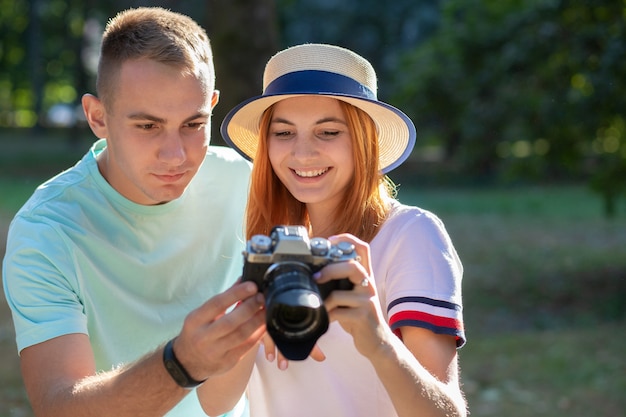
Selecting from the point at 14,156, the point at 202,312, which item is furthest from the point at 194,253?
the point at 14,156

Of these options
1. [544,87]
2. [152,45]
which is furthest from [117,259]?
[544,87]

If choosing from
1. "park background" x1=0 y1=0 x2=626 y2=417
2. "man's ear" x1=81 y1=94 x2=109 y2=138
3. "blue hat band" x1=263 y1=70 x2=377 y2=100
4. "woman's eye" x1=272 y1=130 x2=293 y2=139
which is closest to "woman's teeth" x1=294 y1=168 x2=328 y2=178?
"woman's eye" x1=272 y1=130 x2=293 y2=139

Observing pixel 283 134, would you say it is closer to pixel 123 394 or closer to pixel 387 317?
pixel 387 317

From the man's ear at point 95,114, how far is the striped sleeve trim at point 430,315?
55.1 inches

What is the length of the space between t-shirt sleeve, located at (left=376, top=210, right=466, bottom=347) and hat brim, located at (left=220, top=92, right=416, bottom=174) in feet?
1.18

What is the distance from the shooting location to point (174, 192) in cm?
324

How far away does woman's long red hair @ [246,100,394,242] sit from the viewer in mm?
2805

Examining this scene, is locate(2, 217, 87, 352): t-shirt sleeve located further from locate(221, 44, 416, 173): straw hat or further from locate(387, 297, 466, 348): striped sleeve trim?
locate(387, 297, 466, 348): striped sleeve trim

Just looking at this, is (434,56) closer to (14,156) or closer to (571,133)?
(571,133)

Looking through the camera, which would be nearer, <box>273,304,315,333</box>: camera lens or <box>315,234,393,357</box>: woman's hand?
<box>273,304,315,333</box>: camera lens

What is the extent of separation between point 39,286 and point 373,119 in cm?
118

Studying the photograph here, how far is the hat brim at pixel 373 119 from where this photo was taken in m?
2.81

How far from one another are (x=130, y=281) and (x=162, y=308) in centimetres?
16

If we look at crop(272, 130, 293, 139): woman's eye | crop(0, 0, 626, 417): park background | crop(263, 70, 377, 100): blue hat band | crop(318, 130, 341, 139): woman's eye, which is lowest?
crop(0, 0, 626, 417): park background
